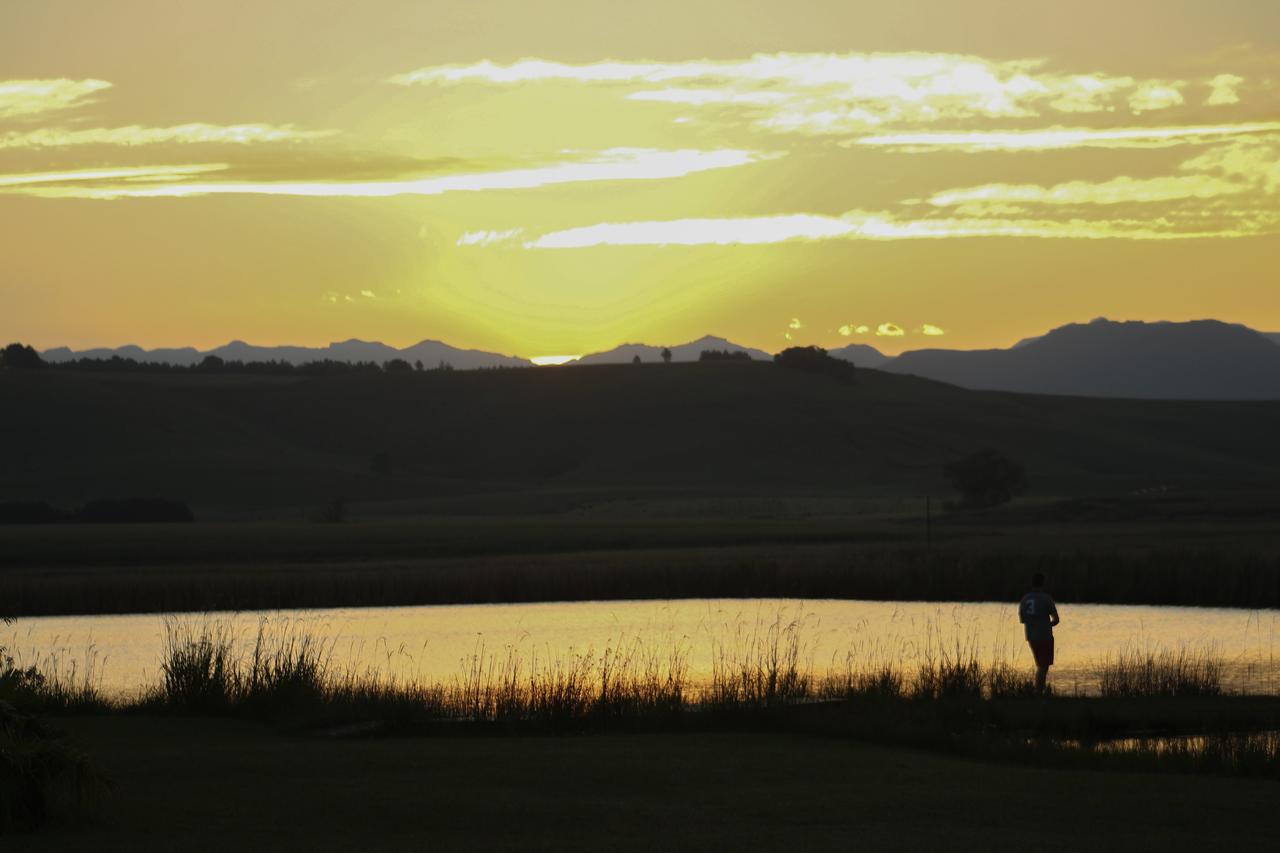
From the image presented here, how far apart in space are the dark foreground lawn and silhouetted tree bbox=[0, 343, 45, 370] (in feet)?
558

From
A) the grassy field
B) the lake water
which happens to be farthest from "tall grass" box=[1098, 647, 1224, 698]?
the grassy field

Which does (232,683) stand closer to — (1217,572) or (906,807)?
(906,807)

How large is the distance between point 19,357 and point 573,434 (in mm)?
67618

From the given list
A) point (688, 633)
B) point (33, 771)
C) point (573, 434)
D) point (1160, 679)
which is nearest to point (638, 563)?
point (688, 633)

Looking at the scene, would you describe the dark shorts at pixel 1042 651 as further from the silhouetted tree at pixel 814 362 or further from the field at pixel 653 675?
the silhouetted tree at pixel 814 362

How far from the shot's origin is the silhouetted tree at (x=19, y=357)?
589 feet

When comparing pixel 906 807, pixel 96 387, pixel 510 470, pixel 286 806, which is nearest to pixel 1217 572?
pixel 906 807

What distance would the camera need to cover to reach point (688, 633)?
125 ft

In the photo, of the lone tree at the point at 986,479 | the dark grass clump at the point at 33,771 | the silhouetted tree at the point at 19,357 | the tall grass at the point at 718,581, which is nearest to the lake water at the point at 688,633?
the tall grass at the point at 718,581

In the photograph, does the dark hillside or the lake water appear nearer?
the lake water

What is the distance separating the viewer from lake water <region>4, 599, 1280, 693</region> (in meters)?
31.8

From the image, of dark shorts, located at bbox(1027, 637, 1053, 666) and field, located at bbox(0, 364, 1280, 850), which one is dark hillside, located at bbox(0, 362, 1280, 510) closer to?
field, located at bbox(0, 364, 1280, 850)

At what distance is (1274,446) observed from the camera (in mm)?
154000

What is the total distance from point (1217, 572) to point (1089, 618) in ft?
18.6
